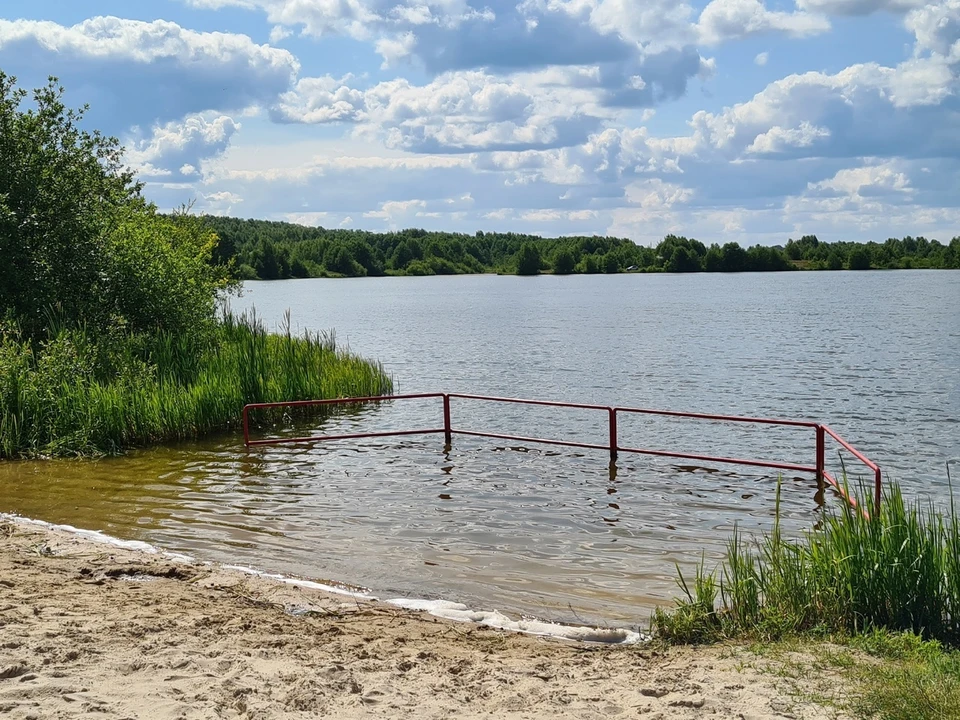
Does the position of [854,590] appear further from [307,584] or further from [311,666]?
[307,584]

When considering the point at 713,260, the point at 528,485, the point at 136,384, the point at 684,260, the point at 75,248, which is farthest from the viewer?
the point at 684,260

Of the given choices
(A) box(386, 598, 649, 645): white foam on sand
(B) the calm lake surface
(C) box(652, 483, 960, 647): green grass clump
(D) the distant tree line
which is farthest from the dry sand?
(D) the distant tree line

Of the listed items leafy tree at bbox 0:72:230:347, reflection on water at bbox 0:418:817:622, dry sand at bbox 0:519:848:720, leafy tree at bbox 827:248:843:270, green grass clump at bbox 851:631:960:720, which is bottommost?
reflection on water at bbox 0:418:817:622

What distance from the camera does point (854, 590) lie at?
20.0ft

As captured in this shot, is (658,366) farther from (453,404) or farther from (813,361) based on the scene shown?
(453,404)

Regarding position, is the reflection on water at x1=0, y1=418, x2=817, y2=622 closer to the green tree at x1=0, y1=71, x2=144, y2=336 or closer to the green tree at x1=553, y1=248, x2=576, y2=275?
the green tree at x1=0, y1=71, x2=144, y2=336

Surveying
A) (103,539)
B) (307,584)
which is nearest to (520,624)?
(307,584)

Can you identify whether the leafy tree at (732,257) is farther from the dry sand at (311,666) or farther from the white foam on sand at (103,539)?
the dry sand at (311,666)

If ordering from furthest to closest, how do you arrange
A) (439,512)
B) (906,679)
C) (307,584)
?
(439,512) < (307,584) < (906,679)

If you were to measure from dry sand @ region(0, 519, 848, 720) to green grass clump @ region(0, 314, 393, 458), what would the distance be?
825cm

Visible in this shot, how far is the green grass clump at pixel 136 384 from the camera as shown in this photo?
1495 cm

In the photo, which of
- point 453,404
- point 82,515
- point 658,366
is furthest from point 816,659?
point 658,366

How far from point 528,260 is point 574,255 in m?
9.77

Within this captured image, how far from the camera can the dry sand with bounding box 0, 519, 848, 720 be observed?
4.98 meters
